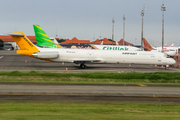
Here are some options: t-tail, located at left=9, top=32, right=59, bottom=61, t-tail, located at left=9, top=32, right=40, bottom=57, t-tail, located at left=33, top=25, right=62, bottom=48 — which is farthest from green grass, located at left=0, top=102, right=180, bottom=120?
t-tail, located at left=33, top=25, right=62, bottom=48

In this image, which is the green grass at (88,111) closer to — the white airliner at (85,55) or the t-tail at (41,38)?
the white airliner at (85,55)

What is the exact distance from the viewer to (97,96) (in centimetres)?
1596

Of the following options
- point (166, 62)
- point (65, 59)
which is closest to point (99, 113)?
point (65, 59)

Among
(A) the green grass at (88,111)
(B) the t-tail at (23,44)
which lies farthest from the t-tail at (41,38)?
(A) the green grass at (88,111)

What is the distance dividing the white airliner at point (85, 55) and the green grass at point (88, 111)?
83.5 ft

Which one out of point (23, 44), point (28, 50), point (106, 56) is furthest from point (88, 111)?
point (23, 44)

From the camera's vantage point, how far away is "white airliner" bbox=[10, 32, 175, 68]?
125ft

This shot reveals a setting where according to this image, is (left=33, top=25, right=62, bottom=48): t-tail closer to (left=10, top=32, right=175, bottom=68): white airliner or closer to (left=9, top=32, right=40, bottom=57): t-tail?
(left=10, top=32, right=175, bottom=68): white airliner

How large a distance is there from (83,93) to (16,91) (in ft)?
16.0

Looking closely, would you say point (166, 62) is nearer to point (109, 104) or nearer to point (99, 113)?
point (109, 104)

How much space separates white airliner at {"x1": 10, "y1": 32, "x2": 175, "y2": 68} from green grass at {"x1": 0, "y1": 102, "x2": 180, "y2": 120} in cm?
2546

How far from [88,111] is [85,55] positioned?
28.2 m

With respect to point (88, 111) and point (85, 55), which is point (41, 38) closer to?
point (85, 55)

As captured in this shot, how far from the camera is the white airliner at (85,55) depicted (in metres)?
38.0
